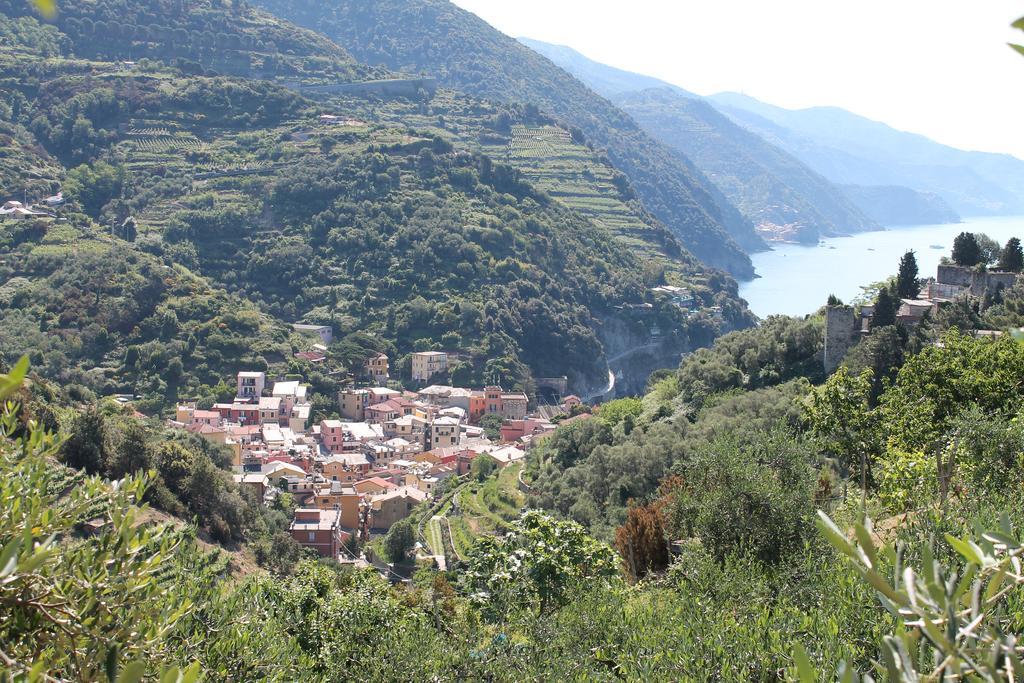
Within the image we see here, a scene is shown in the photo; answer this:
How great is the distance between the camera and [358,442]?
36.0m

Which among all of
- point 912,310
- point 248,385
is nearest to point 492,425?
point 248,385

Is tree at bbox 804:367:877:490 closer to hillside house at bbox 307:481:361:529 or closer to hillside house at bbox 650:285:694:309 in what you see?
hillside house at bbox 307:481:361:529

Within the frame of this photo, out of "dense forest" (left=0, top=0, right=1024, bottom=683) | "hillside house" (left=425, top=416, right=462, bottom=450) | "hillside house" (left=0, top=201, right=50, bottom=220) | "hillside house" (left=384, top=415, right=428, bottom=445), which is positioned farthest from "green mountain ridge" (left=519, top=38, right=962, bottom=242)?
"hillside house" (left=0, top=201, right=50, bottom=220)

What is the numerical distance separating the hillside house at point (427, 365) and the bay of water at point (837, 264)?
19526mm

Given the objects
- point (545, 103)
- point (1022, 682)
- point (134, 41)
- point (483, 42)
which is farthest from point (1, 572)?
point (483, 42)

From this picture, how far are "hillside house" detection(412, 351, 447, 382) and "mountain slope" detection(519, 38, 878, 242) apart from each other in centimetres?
9112

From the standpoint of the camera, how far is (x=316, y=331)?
4691 cm

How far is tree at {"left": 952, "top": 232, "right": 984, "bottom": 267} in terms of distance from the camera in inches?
948

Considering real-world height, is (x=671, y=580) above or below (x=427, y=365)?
above

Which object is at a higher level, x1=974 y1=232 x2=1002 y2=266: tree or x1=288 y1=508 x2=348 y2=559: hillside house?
x1=974 y1=232 x2=1002 y2=266: tree

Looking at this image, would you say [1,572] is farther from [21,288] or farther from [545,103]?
[545,103]

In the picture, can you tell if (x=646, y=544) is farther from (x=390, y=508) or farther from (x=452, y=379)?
(x=452, y=379)

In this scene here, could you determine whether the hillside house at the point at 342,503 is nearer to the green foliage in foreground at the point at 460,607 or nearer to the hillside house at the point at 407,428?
the hillside house at the point at 407,428

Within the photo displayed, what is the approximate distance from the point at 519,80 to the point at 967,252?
10191 cm
